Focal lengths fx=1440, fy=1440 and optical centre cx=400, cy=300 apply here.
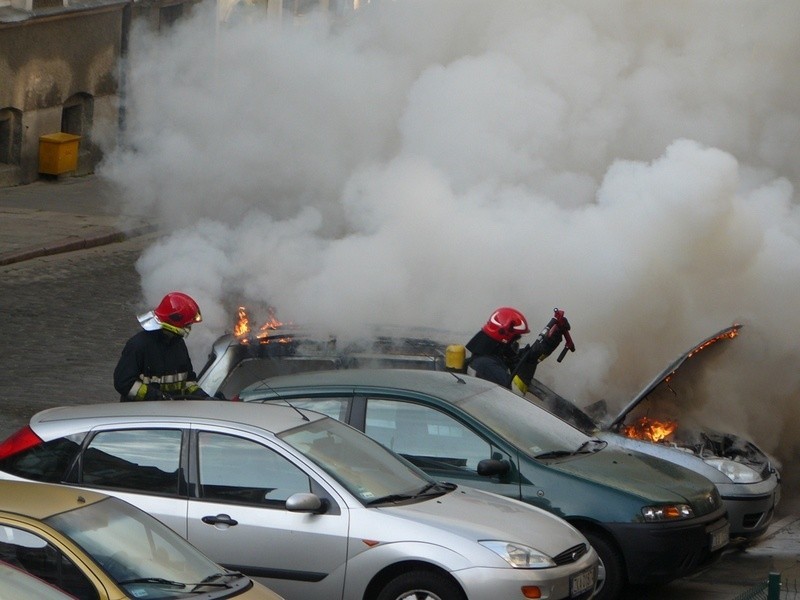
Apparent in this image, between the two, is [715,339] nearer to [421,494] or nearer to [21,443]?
[421,494]

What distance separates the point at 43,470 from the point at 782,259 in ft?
23.1

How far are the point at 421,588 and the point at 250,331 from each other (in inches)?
151

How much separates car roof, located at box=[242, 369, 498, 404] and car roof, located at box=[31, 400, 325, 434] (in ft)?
2.68

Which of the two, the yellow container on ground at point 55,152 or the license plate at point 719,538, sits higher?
the yellow container on ground at point 55,152

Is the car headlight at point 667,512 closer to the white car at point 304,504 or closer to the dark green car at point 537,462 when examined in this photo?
the dark green car at point 537,462

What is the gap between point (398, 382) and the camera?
8.12 m

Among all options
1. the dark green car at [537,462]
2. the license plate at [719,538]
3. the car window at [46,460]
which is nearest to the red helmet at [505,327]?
the dark green car at [537,462]

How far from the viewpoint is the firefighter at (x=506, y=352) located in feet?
30.9

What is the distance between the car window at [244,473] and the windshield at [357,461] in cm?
12

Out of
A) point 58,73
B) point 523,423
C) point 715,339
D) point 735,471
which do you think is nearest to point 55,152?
point 58,73

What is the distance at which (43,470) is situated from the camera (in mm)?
6922

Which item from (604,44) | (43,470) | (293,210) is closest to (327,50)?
(293,210)

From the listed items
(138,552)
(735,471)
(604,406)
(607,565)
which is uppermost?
(138,552)

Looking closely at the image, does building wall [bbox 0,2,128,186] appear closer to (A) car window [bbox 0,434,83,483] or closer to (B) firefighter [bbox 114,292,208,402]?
(B) firefighter [bbox 114,292,208,402]
